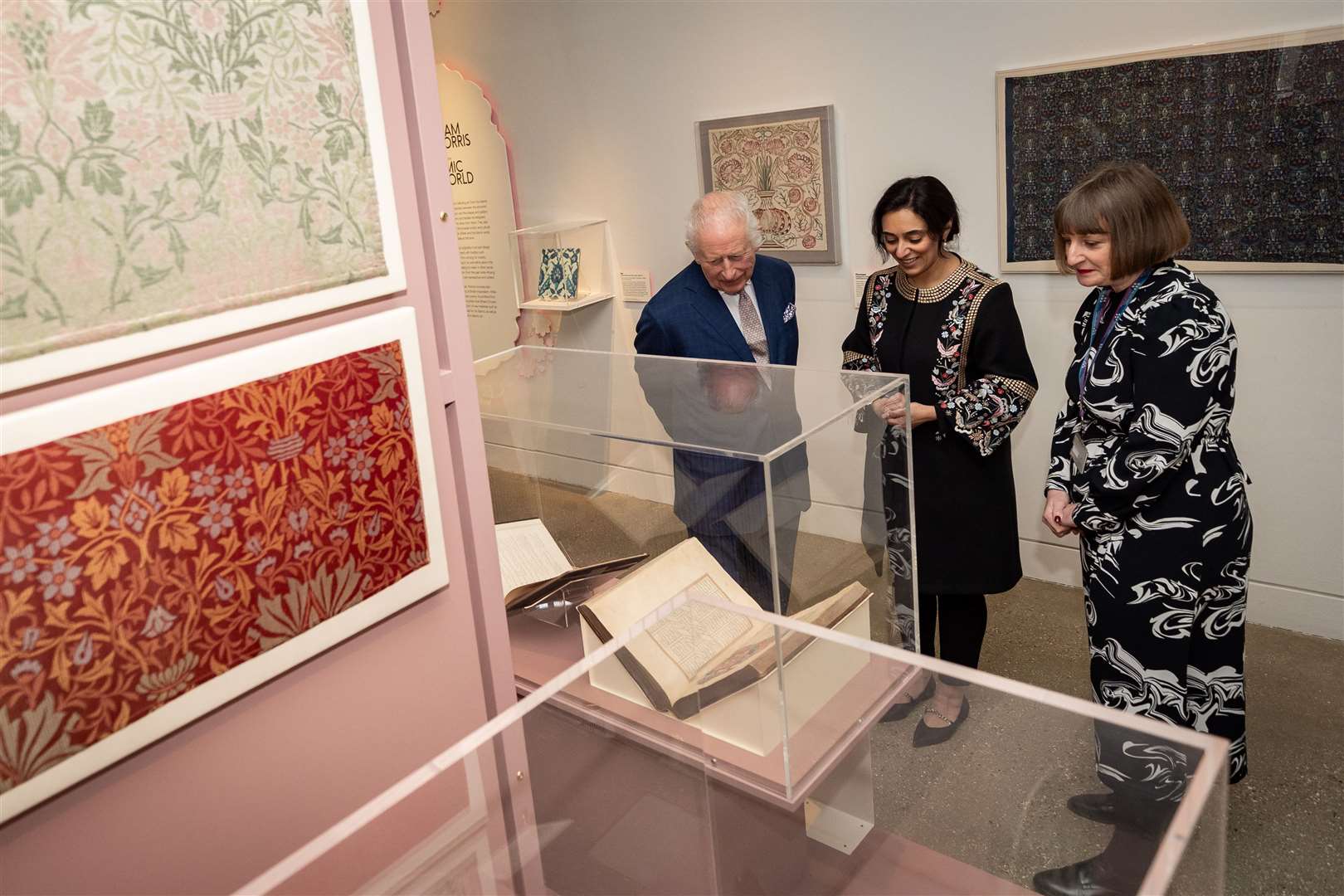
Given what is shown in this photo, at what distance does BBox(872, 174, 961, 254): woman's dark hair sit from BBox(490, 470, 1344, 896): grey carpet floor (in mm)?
1150

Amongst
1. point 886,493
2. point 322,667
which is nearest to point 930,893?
point 322,667

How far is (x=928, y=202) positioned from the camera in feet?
8.91

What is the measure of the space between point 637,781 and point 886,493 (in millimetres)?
878

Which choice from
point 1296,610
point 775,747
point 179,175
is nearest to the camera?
point 179,175

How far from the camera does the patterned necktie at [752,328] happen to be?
3.01 meters

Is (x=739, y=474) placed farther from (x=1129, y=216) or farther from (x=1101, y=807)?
(x=1129, y=216)

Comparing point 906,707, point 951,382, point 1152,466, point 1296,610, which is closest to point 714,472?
point 906,707

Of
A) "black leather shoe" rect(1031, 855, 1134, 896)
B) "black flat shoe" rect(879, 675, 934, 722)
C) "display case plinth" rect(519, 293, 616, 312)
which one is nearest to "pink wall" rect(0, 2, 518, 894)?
"black flat shoe" rect(879, 675, 934, 722)

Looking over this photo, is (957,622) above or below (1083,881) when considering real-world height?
below

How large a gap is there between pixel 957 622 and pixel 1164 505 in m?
0.85

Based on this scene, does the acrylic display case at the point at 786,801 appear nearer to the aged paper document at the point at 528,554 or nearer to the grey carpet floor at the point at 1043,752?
the grey carpet floor at the point at 1043,752

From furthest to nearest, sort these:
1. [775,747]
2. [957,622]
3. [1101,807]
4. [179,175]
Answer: [957,622], [775,747], [179,175], [1101,807]

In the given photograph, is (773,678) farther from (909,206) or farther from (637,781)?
(909,206)

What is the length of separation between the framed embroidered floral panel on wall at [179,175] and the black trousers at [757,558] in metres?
0.67
